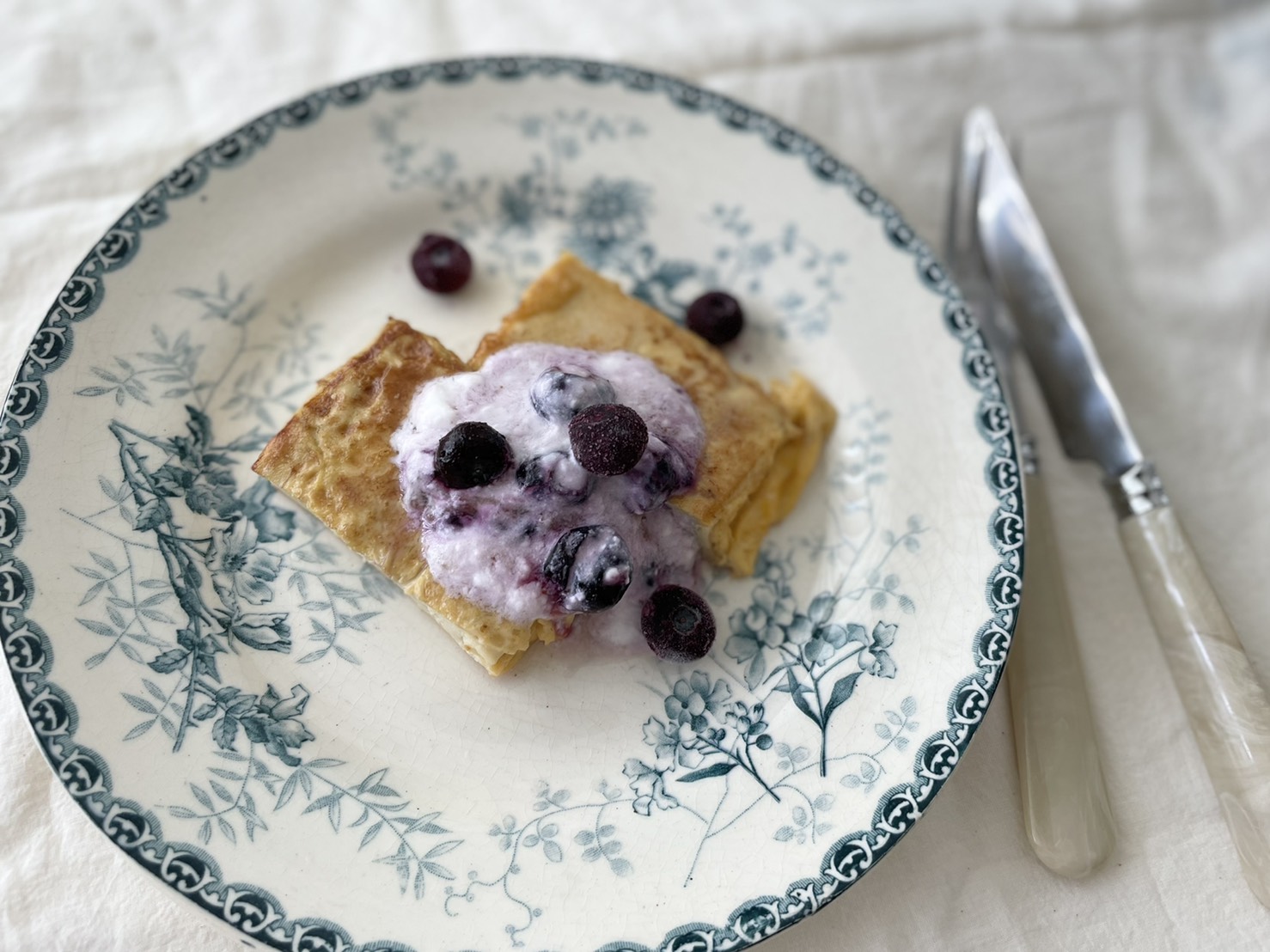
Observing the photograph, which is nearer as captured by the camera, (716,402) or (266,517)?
(266,517)

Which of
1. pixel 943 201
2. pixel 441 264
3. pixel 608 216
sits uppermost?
pixel 943 201

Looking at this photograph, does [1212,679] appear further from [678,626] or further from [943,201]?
[943,201]

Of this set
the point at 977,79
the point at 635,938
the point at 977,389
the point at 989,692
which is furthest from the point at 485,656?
the point at 977,79

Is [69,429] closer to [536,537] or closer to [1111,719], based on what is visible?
[536,537]

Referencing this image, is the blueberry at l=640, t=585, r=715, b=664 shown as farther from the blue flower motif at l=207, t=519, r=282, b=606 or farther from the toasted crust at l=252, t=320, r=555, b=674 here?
the blue flower motif at l=207, t=519, r=282, b=606

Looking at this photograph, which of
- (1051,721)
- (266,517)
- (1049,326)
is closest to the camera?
(1051,721)

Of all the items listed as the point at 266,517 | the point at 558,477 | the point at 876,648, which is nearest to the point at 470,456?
the point at 558,477
